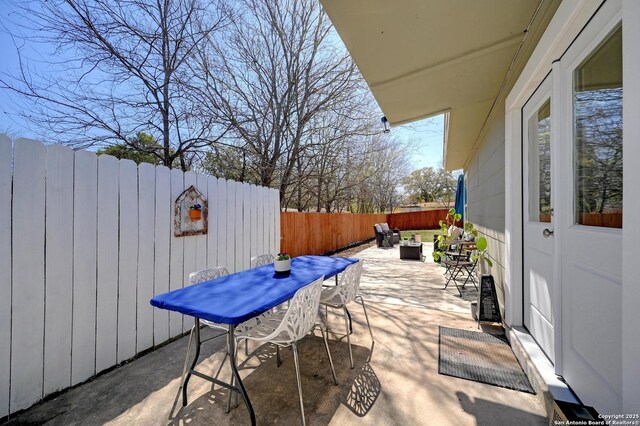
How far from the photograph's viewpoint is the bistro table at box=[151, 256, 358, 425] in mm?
1564

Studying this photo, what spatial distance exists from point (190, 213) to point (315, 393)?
2164mm

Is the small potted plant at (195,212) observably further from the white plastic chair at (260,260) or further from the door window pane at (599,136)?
the door window pane at (599,136)

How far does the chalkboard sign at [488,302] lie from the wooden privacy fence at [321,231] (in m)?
4.21

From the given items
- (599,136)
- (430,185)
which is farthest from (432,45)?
(430,185)

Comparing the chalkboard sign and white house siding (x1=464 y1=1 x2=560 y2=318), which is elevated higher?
white house siding (x1=464 y1=1 x2=560 y2=318)

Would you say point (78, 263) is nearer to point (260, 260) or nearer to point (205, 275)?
point (205, 275)

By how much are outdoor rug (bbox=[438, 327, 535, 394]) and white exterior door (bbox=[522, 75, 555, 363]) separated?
28cm

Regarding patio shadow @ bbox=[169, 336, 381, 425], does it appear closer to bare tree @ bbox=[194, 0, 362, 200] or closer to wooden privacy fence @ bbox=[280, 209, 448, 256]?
wooden privacy fence @ bbox=[280, 209, 448, 256]

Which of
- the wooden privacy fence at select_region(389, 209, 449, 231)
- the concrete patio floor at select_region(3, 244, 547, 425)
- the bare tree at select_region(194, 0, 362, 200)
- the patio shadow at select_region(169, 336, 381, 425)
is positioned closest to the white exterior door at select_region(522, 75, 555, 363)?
the concrete patio floor at select_region(3, 244, 547, 425)

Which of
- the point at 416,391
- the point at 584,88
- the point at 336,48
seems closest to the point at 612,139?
the point at 584,88

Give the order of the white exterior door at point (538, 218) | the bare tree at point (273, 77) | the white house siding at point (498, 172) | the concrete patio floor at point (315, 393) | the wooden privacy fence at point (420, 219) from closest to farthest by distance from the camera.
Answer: the concrete patio floor at point (315, 393), the white exterior door at point (538, 218), the white house siding at point (498, 172), the bare tree at point (273, 77), the wooden privacy fence at point (420, 219)

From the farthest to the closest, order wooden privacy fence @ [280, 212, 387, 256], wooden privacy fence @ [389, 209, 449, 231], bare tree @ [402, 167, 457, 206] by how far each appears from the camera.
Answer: bare tree @ [402, 167, 457, 206] < wooden privacy fence @ [389, 209, 449, 231] < wooden privacy fence @ [280, 212, 387, 256]

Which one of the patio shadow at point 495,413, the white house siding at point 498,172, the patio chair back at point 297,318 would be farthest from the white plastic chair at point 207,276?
the white house siding at point 498,172

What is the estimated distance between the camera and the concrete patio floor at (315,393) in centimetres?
168
